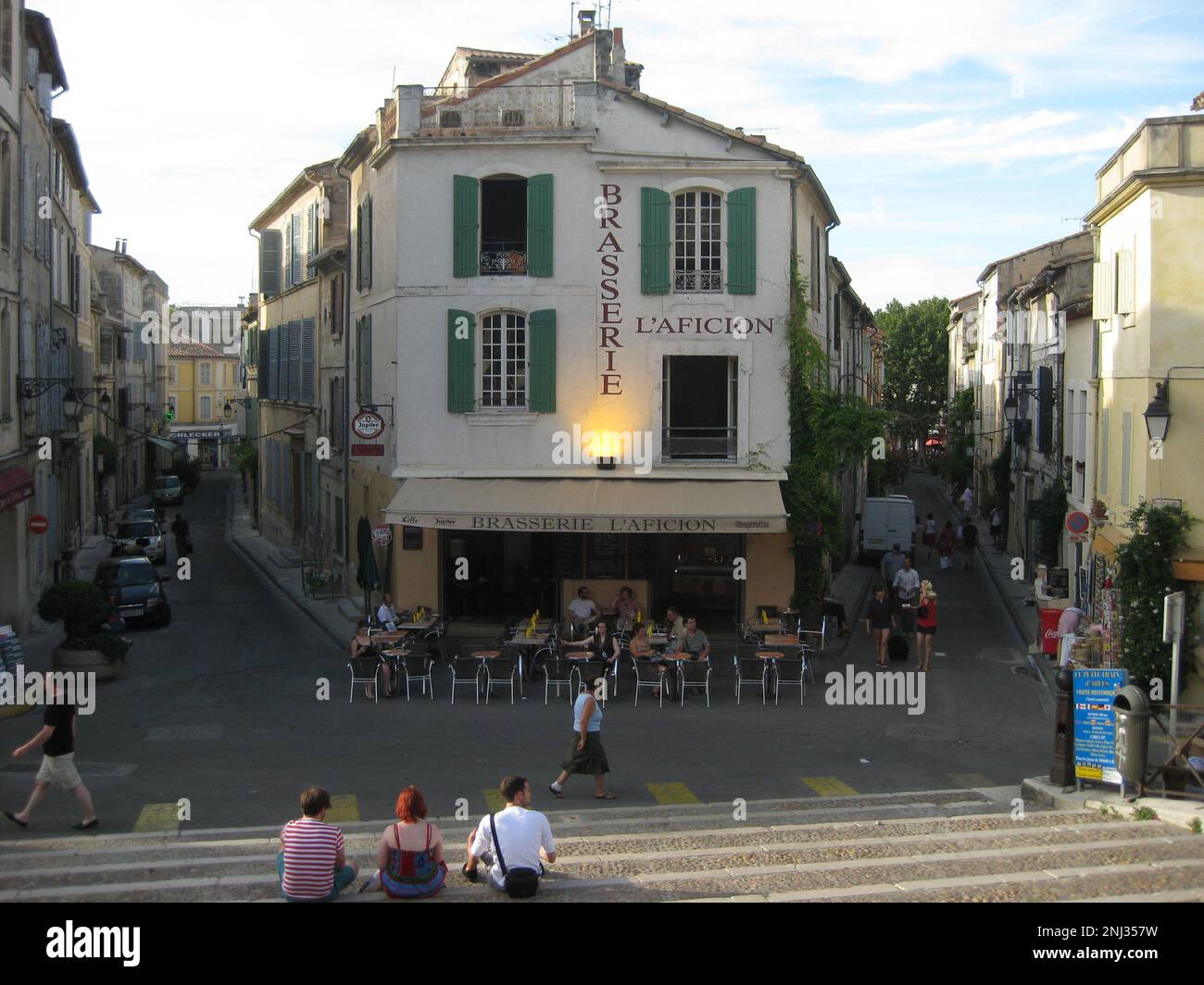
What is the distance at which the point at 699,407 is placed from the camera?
2302cm

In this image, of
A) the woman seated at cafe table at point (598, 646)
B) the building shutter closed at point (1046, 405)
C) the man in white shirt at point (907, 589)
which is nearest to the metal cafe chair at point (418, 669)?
the woman seated at cafe table at point (598, 646)

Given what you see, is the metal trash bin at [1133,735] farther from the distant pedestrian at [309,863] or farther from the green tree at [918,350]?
the green tree at [918,350]

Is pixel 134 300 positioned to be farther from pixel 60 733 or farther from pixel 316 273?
pixel 60 733

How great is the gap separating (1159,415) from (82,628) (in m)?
16.2

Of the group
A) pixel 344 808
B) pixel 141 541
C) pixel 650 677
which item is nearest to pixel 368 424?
pixel 650 677

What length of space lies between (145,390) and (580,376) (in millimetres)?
50956

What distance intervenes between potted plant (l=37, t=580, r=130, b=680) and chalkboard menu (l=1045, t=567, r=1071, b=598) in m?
17.0

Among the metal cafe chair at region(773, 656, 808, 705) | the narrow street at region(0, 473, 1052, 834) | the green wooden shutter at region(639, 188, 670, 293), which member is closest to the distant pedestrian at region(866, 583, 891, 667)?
the narrow street at region(0, 473, 1052, 834)

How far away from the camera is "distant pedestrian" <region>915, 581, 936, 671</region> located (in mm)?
20875

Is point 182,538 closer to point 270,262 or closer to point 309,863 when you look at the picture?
point 270,262

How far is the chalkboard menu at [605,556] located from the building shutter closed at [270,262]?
21.8 m

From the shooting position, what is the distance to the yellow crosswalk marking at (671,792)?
1393 centimetres

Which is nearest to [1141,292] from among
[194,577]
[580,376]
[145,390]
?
[580,376]

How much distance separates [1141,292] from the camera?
63.2 ft
